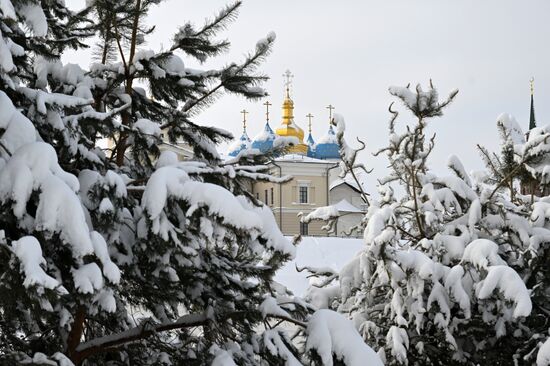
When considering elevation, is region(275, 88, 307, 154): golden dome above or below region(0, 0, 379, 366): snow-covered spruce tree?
below

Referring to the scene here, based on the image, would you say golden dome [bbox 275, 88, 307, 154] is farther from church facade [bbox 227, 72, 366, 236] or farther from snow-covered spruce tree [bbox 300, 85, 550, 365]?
snow-covered spruce tree [bbox 300, 85, 550, 365]

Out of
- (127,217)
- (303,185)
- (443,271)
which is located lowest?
(303,185)

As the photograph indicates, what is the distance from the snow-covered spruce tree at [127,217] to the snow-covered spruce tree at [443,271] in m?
1.32

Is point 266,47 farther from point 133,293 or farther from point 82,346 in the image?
point 82,346

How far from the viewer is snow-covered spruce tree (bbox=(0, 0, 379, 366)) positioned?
3.62m

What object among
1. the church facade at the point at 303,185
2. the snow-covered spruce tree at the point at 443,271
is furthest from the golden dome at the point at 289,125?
the snow-covered spruce tree at the point at 443,271

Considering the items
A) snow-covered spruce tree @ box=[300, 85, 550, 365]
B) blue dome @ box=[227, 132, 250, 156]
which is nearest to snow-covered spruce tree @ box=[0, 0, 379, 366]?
snow-covered spruce tree @ box=[300, 85, 550, 365]

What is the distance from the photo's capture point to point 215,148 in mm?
5938

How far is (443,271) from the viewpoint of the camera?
20.5ft

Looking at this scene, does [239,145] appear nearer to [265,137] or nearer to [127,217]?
[265,137]

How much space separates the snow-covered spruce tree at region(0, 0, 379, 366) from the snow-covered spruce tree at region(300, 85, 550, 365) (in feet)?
4.33

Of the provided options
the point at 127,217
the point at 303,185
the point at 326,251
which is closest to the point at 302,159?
the point at 303,185

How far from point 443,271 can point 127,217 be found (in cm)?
281

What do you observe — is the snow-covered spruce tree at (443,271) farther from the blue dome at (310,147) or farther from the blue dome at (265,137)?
the blue dome at (310,147)
